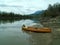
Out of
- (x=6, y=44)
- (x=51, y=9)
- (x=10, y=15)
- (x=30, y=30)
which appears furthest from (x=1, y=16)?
(x=6, y=44)

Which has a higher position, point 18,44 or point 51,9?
point 51,9

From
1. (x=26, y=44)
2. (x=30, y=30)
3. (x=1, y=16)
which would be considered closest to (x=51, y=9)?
(x=1, y=16)

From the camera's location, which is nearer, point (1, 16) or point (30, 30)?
point (30, 30)

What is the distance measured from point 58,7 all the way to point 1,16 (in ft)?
204

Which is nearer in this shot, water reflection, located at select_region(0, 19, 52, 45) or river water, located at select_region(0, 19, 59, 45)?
river water, located at select_region(0, 19, 59, 45)

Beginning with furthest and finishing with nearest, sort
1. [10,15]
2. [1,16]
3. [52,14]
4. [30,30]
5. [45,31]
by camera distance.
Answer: [10,15], [1,16], [52,14], [30,30], [45,31]

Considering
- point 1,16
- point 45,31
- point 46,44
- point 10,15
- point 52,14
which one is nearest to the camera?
point 46,44

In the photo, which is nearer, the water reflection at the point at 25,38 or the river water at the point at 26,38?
the river water at the point at 26,38

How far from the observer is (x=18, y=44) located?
886 inches

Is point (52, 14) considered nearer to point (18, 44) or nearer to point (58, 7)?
point (58, 7)

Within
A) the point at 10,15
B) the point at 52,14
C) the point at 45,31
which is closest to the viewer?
the point at 45,31

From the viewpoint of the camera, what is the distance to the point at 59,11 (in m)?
109

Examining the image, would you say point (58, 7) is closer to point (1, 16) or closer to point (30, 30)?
point (1, 16)

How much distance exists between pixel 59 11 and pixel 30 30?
72629 millimetres
